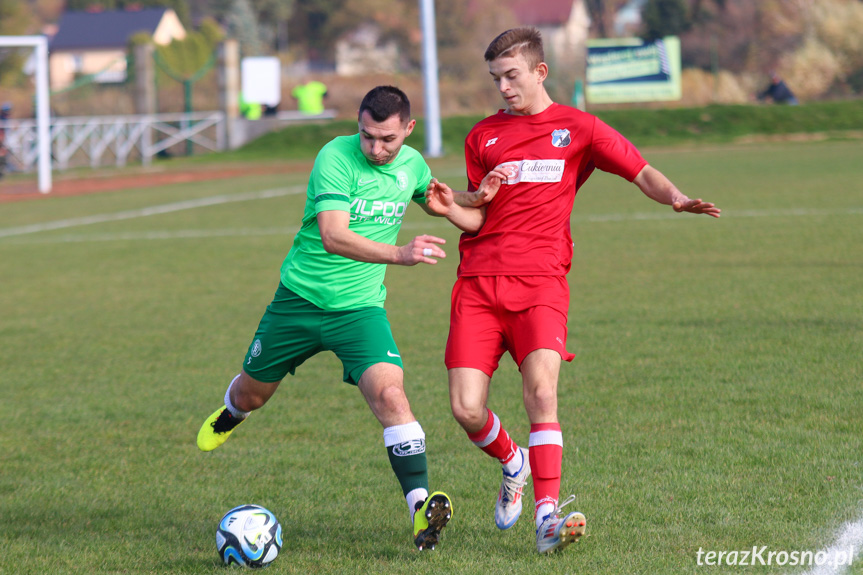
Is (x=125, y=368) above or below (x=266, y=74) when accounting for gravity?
below

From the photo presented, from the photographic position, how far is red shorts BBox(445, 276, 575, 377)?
4512 mm

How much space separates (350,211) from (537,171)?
2.78ft

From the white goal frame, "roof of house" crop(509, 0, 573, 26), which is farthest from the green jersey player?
"roof of house" crop(509, 0, 573, 26)

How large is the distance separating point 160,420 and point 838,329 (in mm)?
5095

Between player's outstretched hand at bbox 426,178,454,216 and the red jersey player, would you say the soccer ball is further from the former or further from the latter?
player's outstretched hand at bbox 426,178,454,216

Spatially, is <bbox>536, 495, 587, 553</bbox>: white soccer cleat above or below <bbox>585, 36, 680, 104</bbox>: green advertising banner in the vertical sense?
below

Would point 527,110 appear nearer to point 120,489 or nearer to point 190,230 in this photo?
point 120,489

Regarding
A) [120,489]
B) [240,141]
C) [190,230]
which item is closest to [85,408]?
[120,489]

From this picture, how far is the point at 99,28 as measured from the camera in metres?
90.4

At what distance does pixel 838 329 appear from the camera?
26.6 feet

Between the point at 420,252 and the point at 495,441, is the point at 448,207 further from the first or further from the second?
the point at 495,441

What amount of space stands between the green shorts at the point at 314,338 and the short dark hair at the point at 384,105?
900 millimetres

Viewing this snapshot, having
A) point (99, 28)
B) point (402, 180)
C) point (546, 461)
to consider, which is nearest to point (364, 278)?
point (402, 180)

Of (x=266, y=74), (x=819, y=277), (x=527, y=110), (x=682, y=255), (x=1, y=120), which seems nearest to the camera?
(x=527, y=110)
